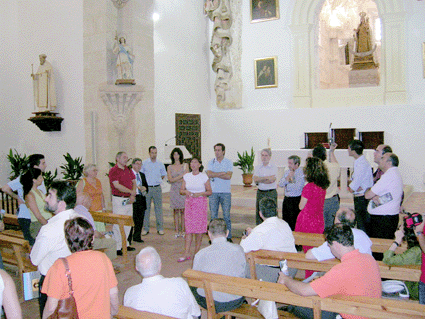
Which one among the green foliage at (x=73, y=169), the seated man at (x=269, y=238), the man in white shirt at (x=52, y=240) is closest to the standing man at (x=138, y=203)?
the green foliage at (x=73, y=169)

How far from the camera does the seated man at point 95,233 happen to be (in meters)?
3.83

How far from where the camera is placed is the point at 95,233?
180 inches

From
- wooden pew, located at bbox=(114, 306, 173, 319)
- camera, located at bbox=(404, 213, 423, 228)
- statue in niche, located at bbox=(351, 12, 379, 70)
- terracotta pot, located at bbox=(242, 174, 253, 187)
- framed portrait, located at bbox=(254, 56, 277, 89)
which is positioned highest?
statue in niche, located at bbox=(351, 12, 379, 70)

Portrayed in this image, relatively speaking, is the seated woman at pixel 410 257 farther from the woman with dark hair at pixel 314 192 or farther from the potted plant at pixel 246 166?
the potted plant at pixel 246 166

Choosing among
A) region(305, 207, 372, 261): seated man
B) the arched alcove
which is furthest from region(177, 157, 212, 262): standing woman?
the arched alcove

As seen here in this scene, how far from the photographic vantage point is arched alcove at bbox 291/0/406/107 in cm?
1059

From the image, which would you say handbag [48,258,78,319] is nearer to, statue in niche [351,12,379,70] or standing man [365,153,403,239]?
standing man [365,153,403,239]

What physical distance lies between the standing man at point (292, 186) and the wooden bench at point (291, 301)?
Result: 2466mm

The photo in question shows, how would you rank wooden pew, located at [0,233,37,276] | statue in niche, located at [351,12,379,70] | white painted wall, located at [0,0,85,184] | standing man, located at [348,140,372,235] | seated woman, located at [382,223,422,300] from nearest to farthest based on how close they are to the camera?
seated woman, located at [382,223,422,300]
wooden pew, located at [0,233,37,276]
standing man, located at [348,140,372,235]
white painted wall, located at [0,0,85,184]
statue in niche, located at [351,12,379,70]

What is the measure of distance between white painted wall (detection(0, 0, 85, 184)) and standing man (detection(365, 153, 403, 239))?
7.11 m

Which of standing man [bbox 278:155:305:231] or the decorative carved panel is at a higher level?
the decorative carved panel

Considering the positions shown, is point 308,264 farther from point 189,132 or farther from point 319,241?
point 189,132

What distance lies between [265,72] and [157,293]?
10290 mm

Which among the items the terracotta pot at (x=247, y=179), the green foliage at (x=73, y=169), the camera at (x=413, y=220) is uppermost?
the green foliage at (x=73, y=169)
